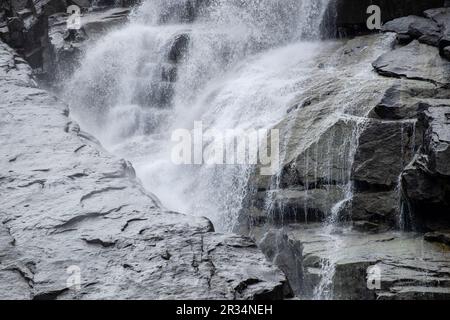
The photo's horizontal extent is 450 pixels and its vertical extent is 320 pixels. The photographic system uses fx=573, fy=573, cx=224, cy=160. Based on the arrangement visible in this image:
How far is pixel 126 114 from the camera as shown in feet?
46.3

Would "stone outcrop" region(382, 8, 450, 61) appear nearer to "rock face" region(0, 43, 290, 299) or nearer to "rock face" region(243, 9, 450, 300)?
"rock face" region(243, 9, 450, 300)

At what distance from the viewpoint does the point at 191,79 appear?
14102 mm

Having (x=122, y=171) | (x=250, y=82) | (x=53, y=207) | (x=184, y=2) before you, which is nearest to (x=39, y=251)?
(x=53, y=207)

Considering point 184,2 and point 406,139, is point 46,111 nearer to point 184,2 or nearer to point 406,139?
point 406,139

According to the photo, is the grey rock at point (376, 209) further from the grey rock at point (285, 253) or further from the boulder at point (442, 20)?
the boulder at point (442, 20)

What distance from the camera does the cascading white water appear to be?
11039mm

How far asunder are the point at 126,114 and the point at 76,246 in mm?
8345

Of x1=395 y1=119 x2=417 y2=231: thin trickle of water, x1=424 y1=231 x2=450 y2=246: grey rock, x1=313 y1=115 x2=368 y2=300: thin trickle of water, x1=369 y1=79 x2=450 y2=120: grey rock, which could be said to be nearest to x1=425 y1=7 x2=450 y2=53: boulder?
x1=369 y1=79 x2=450 y2=120: grey rock

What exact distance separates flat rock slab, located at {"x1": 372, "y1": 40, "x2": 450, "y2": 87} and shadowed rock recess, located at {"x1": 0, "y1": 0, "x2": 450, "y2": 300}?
42 mm

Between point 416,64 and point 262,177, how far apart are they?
11.8 feet

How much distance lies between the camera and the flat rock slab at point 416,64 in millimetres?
9750

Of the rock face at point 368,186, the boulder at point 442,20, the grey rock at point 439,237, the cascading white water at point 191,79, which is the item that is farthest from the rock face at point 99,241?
the boulder at point 442,20

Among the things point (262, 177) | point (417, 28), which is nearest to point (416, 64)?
point (417, 28)
